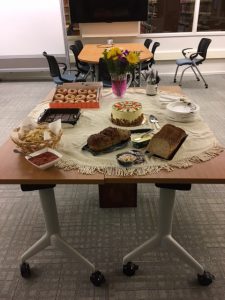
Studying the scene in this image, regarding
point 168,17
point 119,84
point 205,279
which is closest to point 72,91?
point 119,84

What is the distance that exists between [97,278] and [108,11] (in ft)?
16.7

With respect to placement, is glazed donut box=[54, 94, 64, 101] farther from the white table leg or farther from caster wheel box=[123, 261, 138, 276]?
caster wheel box=[123, 261, 138, 276]

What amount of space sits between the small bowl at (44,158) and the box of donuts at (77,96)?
2.16ft

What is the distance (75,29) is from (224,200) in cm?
472

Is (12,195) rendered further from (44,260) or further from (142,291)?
(142,291)

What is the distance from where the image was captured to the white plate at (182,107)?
5.24ft

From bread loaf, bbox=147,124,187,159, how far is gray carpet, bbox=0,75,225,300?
75 centimetres

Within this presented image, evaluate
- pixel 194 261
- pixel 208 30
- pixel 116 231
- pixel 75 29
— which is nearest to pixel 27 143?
pixel 116 231


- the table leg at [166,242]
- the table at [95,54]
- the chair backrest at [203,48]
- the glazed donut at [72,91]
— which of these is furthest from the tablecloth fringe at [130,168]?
the chair backrest at [203,48]

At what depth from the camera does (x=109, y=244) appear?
1.73 m

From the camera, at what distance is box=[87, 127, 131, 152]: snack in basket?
1276 millimetres

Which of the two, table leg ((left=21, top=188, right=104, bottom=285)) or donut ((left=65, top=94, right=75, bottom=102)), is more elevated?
donut ((left=65, top=94, right=75, bottom=102))

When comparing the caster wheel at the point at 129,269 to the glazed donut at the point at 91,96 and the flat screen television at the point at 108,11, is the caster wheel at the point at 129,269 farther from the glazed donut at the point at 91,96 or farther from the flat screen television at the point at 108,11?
the flat screen television at the point at 108,11

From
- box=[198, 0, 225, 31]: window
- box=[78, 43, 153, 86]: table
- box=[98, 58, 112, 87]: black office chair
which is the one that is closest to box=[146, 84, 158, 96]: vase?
box=[98, 58, 112, 87]: black office chair
